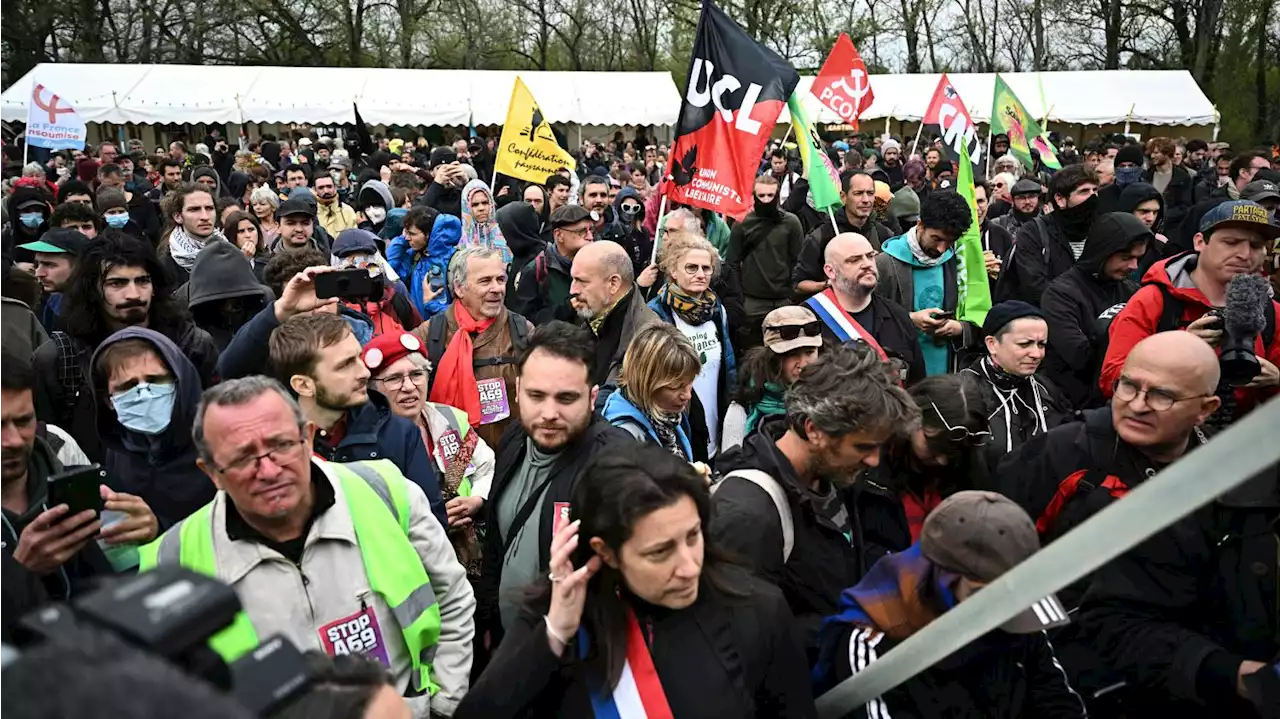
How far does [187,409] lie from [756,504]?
1899 mm

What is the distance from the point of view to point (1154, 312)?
152 inches

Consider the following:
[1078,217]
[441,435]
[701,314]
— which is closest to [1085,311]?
[1078,217]

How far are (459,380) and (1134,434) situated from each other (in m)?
2.63

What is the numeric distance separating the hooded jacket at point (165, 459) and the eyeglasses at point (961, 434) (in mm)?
2325

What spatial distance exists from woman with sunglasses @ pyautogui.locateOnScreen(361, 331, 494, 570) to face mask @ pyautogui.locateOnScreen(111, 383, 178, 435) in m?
0.70

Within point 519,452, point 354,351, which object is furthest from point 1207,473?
point 354,351

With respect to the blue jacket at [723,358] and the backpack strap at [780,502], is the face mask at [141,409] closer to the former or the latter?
the backpack strap at [780,502]

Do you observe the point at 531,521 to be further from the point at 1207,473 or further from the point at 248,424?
the point at 1207,473

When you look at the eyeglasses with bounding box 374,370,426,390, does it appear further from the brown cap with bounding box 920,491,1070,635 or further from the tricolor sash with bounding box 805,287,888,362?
the brown cap with bounding box 920,491,1070,635

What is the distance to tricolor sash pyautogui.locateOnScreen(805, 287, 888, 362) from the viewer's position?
14.4ft


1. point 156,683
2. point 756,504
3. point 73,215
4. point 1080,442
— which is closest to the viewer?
point 156,683

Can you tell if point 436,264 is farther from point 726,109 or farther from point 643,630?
point 643,630

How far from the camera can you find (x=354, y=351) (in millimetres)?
3150

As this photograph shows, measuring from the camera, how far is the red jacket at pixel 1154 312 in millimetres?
3818
